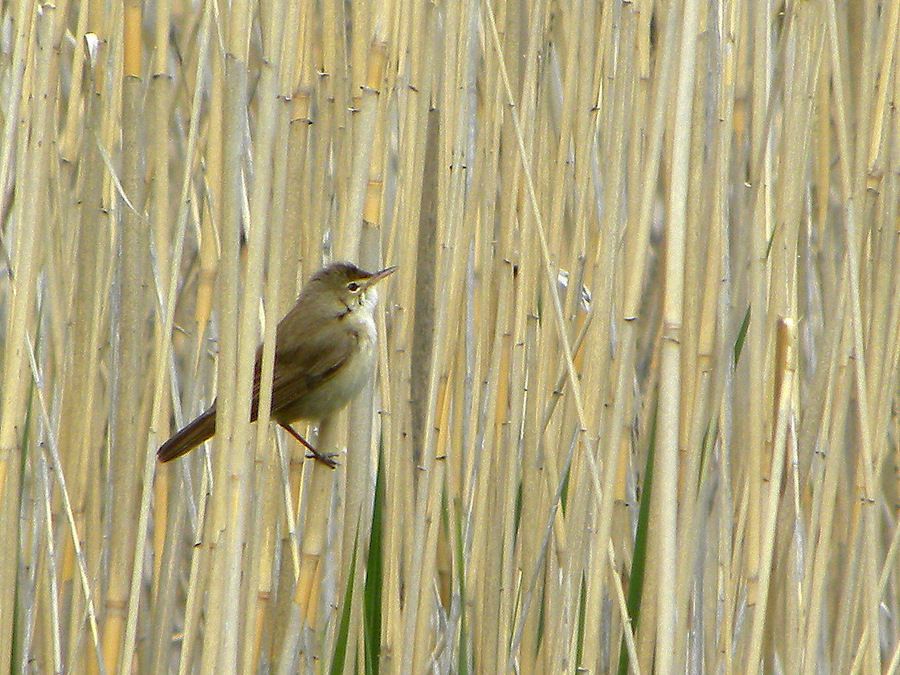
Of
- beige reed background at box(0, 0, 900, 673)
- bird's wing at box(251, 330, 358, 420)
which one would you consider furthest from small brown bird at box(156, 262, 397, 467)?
beige reed background at box(0, 0, 900, 673)


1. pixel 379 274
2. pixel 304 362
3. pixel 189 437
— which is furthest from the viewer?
pixel 304 362

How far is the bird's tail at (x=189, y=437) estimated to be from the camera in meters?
1.89

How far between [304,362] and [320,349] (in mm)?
40

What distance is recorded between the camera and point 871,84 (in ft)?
6.06

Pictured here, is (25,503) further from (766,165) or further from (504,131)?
(766,165)

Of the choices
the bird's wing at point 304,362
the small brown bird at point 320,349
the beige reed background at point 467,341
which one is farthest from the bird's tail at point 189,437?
the bird's wing at point 304,362

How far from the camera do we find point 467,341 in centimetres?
194

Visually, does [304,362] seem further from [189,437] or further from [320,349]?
[189,437]

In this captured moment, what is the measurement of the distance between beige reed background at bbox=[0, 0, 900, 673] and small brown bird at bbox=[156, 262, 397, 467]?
18 centimetres

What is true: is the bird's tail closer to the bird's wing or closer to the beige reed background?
the beige reed background

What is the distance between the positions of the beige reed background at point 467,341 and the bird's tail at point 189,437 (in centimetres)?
11

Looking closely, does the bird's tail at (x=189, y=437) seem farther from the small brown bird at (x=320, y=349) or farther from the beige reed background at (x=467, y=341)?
the small brown bird at (x=320, y=349)

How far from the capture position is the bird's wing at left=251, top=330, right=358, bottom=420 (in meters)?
2.24

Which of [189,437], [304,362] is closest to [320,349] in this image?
[304,362]
